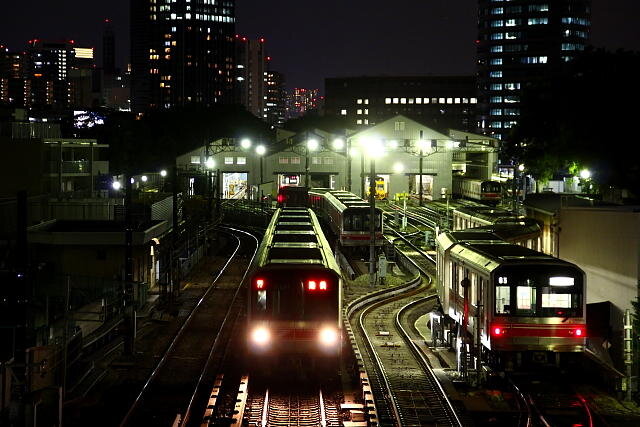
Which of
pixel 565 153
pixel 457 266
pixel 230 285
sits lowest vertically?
pixel 230 285

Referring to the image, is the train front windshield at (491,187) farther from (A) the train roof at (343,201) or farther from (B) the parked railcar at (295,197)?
(B) the parked railcar at (295,197)

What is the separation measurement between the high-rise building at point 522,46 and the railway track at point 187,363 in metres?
109

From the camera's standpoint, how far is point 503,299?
14.6 meters

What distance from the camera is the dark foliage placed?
90.4 feet

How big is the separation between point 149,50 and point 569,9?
89.3m

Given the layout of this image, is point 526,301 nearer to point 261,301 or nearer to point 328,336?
point 328,336

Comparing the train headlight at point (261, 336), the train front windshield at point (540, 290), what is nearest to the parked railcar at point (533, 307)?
the train front windshield at point (540, 290)

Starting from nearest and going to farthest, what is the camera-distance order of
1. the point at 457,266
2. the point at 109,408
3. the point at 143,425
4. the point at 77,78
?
the point at 143,425 < the point at 109,408 < the point at 457,266 < the point at 77,78

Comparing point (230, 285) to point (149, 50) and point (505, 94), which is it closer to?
point (505, 94)

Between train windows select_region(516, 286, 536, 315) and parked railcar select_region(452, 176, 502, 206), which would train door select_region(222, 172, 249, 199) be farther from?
train windows select_region(516, 286, 536, 315)

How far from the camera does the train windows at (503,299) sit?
1455cm

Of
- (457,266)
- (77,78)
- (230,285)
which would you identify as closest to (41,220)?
(230,285)

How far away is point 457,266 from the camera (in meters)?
17.6

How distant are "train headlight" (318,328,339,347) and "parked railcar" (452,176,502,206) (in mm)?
42673
